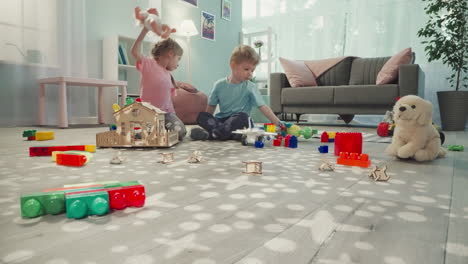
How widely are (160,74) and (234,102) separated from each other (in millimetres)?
484

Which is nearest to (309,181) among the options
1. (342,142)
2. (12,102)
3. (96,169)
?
(342,142)

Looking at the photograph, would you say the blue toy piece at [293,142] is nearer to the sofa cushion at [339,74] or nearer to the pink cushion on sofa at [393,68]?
the pink cushion on sofa at [393,68]

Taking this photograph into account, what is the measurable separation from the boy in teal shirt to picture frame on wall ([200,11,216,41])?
3.01 metres

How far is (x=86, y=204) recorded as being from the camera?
1.96ft

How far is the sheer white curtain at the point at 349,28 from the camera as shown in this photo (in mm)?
3992

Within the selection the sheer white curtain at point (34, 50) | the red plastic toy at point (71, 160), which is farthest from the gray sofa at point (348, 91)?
the red plastic toy at point (71, 160)

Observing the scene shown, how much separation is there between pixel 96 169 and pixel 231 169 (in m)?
0.42

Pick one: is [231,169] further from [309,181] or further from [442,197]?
[442,197]

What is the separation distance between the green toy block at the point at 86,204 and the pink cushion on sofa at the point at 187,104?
2841 millimetres

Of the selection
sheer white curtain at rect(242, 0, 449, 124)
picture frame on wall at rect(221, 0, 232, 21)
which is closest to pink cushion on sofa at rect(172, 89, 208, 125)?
sheer white curtain at rect(242, 0, 449, 124)

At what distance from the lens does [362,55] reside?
4344 mm

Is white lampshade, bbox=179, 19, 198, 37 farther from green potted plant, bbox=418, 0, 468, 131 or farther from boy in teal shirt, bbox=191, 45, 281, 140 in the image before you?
green potted plant, bbox=418, 0, 468, 131

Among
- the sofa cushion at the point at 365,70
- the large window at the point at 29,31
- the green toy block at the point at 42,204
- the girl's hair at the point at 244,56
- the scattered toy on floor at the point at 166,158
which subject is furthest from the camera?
the sofa cushion at the point at 365,70

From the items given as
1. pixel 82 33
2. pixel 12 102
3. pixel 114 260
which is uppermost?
pixel 82 33
